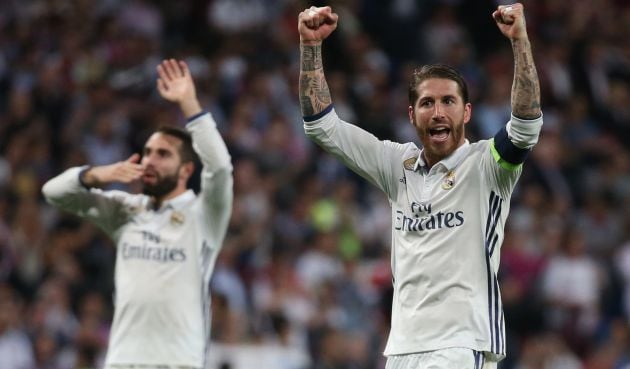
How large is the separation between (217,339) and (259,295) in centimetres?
137

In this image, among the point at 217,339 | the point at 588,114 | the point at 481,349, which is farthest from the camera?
the point at 588,114

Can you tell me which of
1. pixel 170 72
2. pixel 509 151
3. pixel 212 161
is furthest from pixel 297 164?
pixel 509 151

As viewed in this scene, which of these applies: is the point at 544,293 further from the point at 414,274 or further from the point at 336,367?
the point at 414,274

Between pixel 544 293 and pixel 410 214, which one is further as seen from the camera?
pixel 544 293

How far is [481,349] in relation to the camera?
5.74 meters

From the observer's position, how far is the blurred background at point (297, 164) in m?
11.9

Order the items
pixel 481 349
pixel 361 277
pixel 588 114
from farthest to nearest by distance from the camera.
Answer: pixel 588 114, pixel 361 277, pixel 481 349

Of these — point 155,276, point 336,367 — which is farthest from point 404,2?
point 155,276

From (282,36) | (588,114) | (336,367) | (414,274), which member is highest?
(282,36)

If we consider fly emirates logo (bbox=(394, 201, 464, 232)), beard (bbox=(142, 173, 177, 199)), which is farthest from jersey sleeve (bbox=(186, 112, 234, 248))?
fly emirates logo (bbox=(394, 201, 464, 232))

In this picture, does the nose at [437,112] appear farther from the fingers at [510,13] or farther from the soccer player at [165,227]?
the soccer player at [165,227]

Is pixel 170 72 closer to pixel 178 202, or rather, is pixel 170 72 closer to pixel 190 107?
pixel 190 107

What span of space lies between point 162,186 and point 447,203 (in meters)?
2.67

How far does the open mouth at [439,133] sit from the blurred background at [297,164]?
5.59 metres
